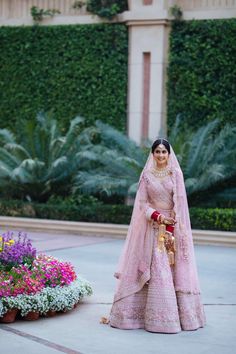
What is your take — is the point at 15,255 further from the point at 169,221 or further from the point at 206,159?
the point at 206,159

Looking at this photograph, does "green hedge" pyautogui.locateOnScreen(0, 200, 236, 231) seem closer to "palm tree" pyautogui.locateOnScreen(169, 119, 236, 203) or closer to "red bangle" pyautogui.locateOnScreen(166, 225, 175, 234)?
"palm tree" pyautogui.locateOnScreen(169, 119, 236, 203)

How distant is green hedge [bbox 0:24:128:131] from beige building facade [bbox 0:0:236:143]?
237 millimetres

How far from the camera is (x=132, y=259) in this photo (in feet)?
23.0

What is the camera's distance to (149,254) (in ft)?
22.7

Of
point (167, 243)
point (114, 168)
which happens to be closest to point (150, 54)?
point (114, 168)

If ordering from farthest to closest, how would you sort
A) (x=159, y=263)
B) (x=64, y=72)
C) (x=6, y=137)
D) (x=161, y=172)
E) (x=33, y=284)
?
1. (x=64, y=72)
2. (x=6, y=137)
3. (x=33, y=284)
4. (x=161, y=172)
5. (x=159, y=263)

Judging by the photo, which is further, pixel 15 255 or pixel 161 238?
pixel 15 255

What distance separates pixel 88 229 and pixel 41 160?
264 centimetres

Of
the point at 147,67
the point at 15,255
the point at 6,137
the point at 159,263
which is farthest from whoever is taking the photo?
the point at 147,67

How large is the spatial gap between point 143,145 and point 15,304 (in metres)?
9.22

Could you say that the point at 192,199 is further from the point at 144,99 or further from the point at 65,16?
the point at 65,16

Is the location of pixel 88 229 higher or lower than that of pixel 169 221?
lower

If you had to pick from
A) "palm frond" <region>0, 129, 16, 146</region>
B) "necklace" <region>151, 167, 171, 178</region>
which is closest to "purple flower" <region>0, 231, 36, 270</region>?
"necklace" <region>151, 167, 171, 178</region>

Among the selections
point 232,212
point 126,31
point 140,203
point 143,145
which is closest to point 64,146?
point 143,145
